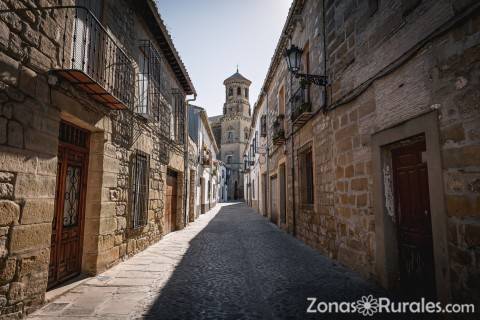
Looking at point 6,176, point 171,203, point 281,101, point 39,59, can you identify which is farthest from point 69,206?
point 281,101

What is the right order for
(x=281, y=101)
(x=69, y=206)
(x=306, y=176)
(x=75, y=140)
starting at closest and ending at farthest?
(x=69, y=206)
(x=75, y=140)
(x=306, y=176)
(x=281, y=101)

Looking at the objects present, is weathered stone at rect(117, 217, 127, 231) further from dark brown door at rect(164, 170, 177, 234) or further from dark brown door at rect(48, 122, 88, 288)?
dark brown door at rect(164, 170, 177, 234)

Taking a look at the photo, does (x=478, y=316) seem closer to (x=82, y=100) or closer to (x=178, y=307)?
(x=178, y=307)

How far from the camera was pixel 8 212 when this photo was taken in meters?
2.72

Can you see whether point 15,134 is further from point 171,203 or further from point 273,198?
point 273,198

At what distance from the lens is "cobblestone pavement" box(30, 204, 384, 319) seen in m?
3.07

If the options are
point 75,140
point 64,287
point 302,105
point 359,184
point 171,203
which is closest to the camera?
point 64,287

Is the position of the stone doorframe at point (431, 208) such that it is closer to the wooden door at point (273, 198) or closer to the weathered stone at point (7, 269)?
the weathered stone at point (7, 269)

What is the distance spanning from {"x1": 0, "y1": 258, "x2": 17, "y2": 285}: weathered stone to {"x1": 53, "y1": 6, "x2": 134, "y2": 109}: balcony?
2121 millimetres

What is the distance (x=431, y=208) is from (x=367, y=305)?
1.33 m

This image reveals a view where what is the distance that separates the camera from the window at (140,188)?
5.89 m

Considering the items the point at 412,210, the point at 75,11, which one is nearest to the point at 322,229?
the point at 412,210

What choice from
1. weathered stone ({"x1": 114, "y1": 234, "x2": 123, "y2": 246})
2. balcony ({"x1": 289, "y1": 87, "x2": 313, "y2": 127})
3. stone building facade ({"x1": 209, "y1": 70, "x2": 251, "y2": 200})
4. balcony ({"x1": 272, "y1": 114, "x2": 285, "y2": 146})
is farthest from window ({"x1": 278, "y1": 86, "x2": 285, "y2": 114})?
stone building facade ({"x1": 209, "y1": 70, "x2": 251, "y2": 200})

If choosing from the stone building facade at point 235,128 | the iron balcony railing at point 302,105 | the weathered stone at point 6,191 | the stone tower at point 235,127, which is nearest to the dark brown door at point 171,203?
the iron balcony railing at point 302,105
